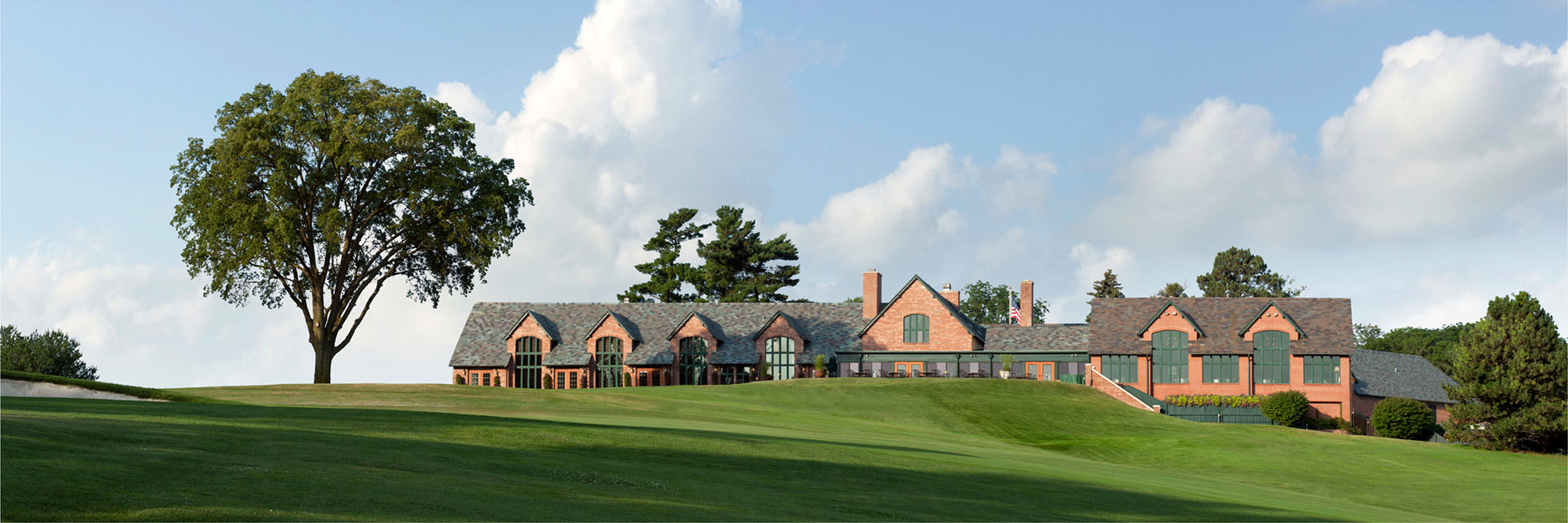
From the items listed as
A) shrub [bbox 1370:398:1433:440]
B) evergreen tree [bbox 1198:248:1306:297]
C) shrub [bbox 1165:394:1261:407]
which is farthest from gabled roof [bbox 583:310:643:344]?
evergreen tree [bbox 1198:248:1306:297]

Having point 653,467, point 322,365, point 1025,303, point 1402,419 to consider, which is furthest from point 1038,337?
point 653,467

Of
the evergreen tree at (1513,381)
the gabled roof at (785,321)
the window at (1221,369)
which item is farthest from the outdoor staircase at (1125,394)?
the gabled roof at (785,321)

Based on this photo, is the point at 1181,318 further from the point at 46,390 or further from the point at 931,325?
the point at 46,390

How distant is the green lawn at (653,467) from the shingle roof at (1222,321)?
1751 centimetres

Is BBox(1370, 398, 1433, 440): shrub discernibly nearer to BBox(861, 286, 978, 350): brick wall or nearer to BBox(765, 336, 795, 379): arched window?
BBox(861, 286, 978, 350): brick wall

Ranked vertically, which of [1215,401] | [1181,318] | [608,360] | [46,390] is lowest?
[1215,401]

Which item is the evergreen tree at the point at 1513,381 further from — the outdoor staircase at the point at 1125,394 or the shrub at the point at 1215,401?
the outdoor staircase at the point at 1125,394

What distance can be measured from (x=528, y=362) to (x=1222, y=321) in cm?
4199

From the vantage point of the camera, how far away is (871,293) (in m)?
78.6

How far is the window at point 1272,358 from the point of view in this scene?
70.3 meters

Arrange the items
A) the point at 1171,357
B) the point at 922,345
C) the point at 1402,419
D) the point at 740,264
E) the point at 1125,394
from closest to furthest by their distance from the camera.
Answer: the point at 1402,419 → the point at 1125,394 → the point at 1171,357 → the point at 922,345 → the point at 740,264

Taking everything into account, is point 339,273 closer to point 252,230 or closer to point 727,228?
point 252,230

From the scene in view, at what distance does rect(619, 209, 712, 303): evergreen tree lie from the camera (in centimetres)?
9888

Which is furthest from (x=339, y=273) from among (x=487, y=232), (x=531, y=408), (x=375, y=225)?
(x=531, y=408)
